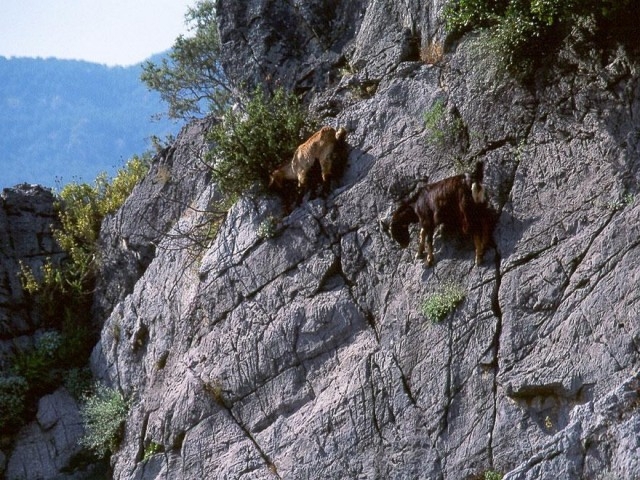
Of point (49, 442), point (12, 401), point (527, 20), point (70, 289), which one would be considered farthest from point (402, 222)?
point (70, 289)

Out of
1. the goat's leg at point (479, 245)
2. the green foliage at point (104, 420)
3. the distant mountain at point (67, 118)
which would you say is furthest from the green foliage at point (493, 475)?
the distant mountain at point (67, 118)

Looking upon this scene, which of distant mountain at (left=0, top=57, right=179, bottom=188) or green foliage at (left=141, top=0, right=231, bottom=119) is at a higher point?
distant mountain at (left=0, top=57, right=179, bottom=188)

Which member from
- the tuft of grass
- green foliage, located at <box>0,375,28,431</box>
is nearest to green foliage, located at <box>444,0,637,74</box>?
the tuft of grass

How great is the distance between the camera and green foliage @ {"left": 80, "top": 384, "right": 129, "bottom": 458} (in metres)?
15.5

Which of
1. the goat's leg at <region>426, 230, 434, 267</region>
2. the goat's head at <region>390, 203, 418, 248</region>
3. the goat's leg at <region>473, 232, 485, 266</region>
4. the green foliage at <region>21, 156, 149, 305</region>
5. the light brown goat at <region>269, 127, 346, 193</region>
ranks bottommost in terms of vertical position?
the goat's leg at <region>473, 232, 485, 266</region>

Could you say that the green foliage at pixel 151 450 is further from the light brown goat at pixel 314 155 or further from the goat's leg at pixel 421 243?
the goat's leg at pixel 421 243

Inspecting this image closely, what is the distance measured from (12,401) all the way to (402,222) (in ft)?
29.6

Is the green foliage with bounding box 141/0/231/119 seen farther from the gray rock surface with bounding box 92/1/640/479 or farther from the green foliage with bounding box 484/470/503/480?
the green foliage with bounding box 484/470/503/480

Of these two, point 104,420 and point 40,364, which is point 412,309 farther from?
point 40,364

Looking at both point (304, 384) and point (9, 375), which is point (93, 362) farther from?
point (304, 384)

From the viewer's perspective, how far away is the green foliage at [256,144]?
14.5 metres

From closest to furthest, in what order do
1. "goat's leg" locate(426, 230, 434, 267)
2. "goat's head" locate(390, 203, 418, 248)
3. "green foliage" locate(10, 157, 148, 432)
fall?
"goat's leg" locate(426, 230, 434, 267) → "goat's head" locate(390, 203, 418, 248) → "green foliage" locate(10, 157, 148, 432)

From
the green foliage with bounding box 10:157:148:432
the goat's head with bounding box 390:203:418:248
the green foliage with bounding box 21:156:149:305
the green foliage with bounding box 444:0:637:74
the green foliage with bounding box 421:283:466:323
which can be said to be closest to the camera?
the green foliage with bounding box 444:0:637:74

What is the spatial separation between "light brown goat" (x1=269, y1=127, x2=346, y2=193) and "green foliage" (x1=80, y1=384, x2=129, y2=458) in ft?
18.4
